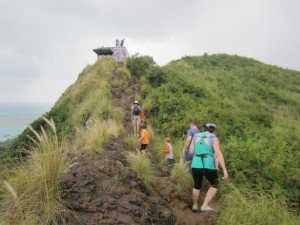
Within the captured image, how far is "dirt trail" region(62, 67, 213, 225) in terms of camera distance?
4176 mm

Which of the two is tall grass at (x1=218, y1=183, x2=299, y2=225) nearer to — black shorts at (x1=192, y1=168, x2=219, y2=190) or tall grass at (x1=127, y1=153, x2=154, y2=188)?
black shorts at (x1=192, y1=168, x2=219, y2=190)

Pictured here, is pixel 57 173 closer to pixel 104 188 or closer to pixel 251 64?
pixel 104 188

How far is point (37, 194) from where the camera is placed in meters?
3.98

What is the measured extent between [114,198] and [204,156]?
6.61 feet

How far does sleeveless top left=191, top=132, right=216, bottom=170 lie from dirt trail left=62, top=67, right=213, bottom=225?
2.95 ft

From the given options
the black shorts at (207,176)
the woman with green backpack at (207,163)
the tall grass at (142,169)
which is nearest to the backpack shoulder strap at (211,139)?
the woman with green backpack at (207,163)

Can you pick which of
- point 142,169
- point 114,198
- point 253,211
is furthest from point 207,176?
point 114,198

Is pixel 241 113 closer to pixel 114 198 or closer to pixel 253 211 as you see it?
pixel 253 211

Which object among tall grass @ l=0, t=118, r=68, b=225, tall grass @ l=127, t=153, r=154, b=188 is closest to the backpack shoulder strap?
tall grass @ l=127, t=153, r=154, b=188

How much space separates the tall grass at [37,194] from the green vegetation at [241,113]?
3038 mm

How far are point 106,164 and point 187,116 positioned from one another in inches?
296

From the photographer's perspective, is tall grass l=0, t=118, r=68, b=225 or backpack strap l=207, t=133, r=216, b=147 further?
backpack strap l=207, t=133, r=216, b=147

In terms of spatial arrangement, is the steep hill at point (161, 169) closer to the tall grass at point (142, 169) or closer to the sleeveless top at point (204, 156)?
the tall grass at point (142, 169)

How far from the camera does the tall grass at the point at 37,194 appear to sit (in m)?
3.71
